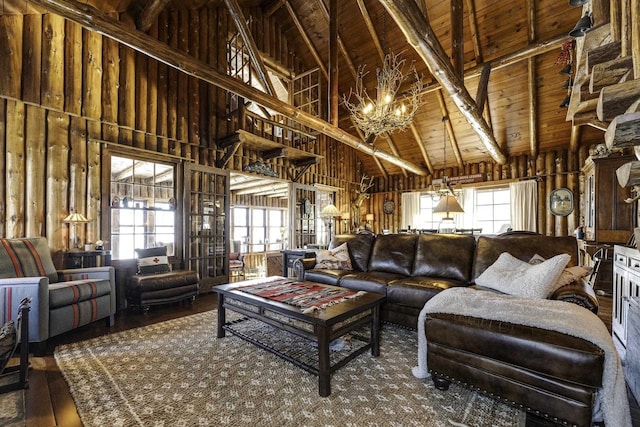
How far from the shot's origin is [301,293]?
8.95 ft

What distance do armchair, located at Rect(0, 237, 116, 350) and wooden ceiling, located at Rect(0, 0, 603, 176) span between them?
3.37m

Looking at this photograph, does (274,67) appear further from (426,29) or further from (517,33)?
(517,33)

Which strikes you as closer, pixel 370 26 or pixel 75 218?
pixel 75 218

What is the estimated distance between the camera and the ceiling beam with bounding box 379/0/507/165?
300cm

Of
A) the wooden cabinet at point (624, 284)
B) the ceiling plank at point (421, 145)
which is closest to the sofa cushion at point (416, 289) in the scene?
the wooden cabinet at point (624, 284)

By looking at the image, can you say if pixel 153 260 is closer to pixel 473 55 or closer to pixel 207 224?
pixel 207 224

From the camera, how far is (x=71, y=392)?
2.00 m

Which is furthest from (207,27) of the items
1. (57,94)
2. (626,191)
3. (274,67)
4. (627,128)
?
(626,191)

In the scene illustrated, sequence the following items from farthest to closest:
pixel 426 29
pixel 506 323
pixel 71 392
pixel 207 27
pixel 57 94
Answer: pixel 207 27 < pixel 57 94 < pixel 426 29 < pixel 71 392 < pixel 506 323

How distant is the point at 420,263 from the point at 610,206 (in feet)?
11.4

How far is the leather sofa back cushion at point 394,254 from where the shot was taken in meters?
3.82


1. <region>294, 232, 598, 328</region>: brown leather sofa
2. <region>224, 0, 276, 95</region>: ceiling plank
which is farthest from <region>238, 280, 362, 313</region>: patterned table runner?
<region>224, 0, 276, 95</region>: ceiling plank

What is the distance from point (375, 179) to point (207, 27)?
6.49 metres

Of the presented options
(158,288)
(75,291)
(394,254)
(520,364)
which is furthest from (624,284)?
(75,291)
